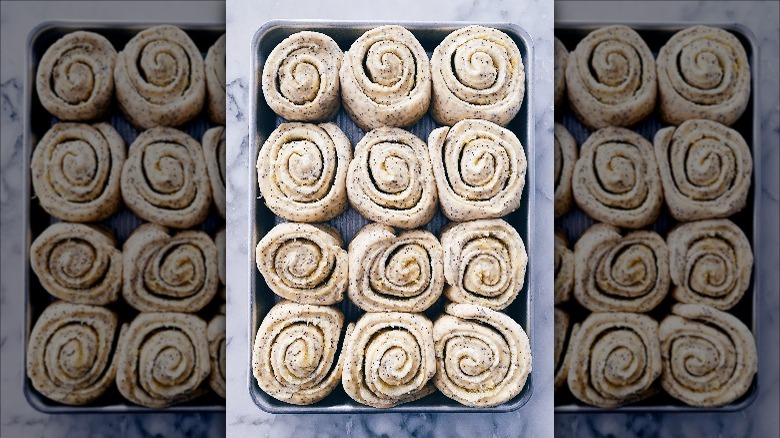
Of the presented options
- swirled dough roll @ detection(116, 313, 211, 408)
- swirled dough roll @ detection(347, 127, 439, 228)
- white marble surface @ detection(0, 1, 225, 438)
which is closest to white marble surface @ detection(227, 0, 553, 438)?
swirled dough roll @ detection(347, 127, 439, 228)

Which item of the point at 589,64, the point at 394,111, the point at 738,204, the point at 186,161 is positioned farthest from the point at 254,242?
the point at 738,204

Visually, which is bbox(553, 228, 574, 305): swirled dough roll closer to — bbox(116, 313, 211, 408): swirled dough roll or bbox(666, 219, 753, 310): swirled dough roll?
bbox(666, 219, 753, 310): swirled dough roll

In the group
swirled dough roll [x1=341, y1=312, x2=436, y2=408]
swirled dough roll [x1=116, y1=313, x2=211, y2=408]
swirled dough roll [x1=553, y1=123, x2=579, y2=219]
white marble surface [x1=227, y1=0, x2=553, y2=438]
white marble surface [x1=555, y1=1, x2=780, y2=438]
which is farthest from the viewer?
white marble surface [x1=555, y1=1, x2=780, y2=438]

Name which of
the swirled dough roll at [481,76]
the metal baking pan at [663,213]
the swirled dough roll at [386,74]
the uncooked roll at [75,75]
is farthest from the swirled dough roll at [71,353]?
the metal baking pan at [663,213]

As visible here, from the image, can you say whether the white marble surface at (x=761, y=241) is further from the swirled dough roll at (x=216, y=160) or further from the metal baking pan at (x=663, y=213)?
the swirled dough roll at (x=216, y=160)

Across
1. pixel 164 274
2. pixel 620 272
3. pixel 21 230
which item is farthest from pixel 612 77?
pixel 21 230

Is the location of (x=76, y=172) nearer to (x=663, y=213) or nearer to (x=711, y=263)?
(x=663, y=213)
